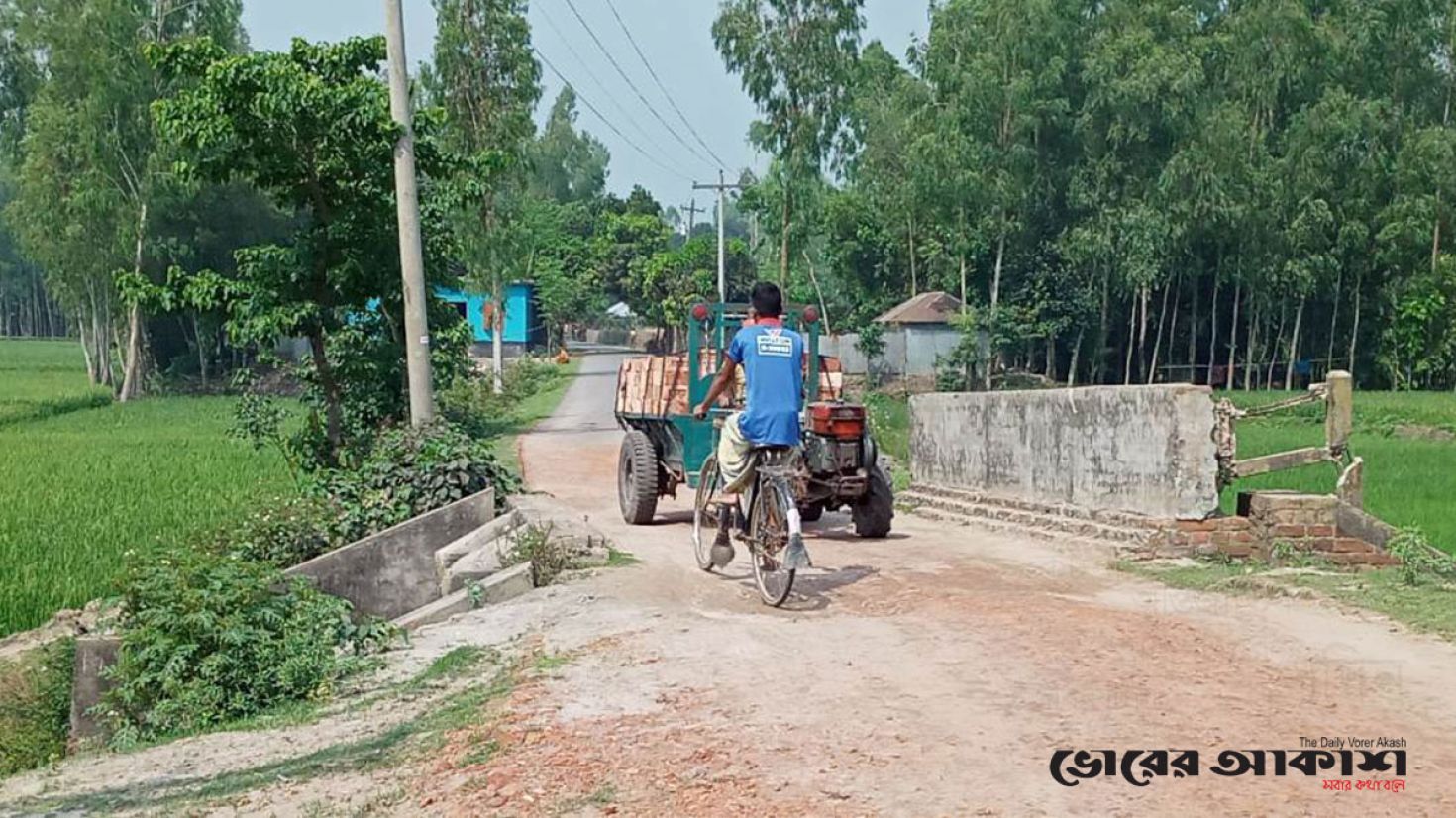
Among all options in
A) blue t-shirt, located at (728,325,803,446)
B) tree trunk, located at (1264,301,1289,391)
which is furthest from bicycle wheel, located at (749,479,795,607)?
tree trunk, located at (1264,301,1289,391)

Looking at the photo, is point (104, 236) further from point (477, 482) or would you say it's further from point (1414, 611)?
point (1414, 611)

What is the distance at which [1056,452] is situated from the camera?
11.5m

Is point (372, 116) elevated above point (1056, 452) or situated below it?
above

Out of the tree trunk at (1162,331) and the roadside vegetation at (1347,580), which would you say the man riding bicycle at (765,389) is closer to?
the roadside vegetation at (1347,580)

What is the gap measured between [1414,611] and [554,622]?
4.66 meters

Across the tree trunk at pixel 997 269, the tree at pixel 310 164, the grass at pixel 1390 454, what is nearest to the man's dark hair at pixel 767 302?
the grass at pixel 1390 454

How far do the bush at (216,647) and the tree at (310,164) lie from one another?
668cm

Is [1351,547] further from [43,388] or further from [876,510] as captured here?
[43,388]

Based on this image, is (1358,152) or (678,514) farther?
(1358,152)

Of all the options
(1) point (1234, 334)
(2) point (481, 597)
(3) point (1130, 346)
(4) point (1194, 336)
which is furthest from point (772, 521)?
(1) point (1234, 334)

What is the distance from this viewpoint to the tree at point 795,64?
37500mm

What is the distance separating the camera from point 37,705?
896cm

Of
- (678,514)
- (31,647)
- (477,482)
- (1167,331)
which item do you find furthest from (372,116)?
(1167,331)

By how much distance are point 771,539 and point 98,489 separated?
12345 mm
